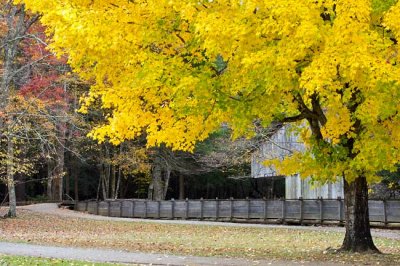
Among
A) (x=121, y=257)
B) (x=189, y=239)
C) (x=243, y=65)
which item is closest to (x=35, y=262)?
(x=121, y=257)

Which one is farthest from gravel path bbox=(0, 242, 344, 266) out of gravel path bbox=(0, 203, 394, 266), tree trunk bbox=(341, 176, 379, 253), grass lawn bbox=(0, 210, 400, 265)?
tree trunk bbox=(341, 176, 379, 253)

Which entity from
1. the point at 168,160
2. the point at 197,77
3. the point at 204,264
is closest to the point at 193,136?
the point at 197,77

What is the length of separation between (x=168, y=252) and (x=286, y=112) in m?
4.62

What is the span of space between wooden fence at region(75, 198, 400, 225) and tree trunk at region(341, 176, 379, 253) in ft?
43.5

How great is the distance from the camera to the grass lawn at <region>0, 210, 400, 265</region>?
1432cm

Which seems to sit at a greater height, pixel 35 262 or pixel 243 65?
pixel 243 65

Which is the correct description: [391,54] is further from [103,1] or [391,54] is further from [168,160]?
[168,160]

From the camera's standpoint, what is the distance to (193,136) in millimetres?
12430

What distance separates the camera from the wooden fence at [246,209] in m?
26.4

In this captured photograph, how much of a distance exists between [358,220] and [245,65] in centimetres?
592

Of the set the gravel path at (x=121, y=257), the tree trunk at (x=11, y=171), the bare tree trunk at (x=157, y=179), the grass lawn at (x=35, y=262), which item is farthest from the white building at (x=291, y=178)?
the grass lawn at (x=35, y=262)

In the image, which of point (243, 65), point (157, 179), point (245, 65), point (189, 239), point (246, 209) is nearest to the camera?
point (245, 65)

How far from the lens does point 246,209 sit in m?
32.3

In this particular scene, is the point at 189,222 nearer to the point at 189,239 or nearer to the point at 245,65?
the point at 189,239
